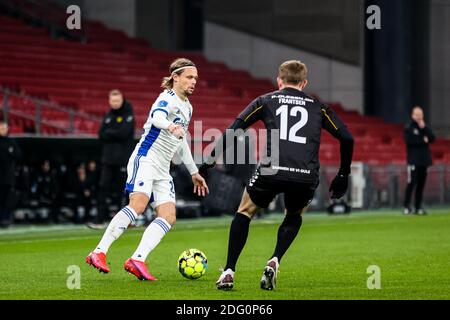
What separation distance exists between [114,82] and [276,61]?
23.0 ft

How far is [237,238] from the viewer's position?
9922mm

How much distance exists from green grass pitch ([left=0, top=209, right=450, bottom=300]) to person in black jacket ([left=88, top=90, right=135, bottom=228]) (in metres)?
0.81

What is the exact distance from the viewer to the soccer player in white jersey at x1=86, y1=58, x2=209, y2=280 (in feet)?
35.4

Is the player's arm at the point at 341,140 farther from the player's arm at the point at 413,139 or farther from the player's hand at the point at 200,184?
the player's arm at the point at 413,139

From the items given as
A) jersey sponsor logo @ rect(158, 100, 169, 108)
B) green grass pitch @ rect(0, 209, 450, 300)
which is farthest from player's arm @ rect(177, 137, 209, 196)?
green grass pitch @ rect(0, 209, 450, 300)

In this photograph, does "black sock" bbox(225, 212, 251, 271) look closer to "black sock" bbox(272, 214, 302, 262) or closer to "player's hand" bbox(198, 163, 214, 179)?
"black sock" bbox(272, 214, 302, 262)

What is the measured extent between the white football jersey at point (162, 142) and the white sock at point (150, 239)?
1.51ft

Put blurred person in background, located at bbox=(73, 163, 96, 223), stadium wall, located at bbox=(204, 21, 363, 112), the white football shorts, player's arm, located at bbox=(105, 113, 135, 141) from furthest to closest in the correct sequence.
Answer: stadium wall, located at bbox=(204, 21, 363, 112) < blurred person in background, located at bbox=(73, 163, 96, 223) < player's arm, located at bbox=(105, 113, 135, 141) < the white football shorts

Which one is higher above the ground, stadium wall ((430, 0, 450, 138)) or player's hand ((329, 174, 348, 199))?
stadium wall ((430, 0, 450, 138))

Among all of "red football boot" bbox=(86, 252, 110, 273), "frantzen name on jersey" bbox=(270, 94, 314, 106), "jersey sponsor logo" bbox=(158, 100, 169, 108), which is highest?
"frantzen name on jersey" bbox=(270, 94, 314, 106)

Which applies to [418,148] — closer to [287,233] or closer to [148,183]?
[148,183]

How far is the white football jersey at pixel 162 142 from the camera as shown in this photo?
431 inches

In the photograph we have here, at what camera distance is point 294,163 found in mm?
9883

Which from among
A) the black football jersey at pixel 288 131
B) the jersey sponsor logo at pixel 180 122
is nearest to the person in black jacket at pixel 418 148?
the jersey sponsor logo at pixel 180 122
